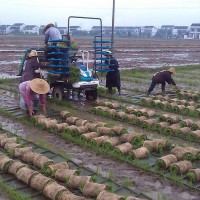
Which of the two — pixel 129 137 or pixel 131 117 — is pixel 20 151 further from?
pixel 131 117

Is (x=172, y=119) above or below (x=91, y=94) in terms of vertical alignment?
below

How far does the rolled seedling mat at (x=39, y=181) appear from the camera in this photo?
15.0 feet

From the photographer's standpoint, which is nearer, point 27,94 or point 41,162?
point 41,162

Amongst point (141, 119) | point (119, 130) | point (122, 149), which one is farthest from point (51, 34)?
point (122, 149)

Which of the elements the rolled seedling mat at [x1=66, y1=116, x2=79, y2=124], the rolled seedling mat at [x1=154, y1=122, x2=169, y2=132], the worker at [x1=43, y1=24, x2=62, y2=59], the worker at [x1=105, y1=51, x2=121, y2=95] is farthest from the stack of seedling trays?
the worker at [x1=105, y1=51, x2=121, y2=95]

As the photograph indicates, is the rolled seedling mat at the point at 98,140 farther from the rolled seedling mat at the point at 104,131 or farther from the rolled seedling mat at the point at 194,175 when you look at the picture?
the rolled seedling mat at the point at 194,175

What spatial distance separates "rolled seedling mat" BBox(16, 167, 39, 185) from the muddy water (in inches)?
39.9

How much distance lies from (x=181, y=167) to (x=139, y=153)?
0.81m

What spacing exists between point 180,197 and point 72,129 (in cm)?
293

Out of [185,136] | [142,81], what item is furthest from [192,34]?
[185,136]

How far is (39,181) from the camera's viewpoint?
461cm

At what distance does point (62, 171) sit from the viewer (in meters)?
4.89

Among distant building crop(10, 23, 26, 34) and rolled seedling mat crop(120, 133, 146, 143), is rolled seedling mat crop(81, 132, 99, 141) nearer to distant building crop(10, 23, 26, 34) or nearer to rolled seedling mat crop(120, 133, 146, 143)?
rolled seedling mat crop(120, 133, 146, 143)

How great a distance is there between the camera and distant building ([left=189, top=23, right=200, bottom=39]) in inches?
4210
